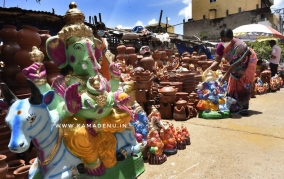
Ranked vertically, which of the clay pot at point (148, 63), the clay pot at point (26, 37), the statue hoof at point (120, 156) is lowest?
the statue hoof at point (120, 156)

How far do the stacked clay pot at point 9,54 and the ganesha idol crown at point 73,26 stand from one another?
0.98 meters

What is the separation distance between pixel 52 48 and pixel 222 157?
6.91 ft

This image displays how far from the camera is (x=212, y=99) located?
14.2 feet

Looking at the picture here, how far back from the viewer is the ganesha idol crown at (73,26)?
1959 millimetres

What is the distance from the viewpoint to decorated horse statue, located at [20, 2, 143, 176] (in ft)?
5.69

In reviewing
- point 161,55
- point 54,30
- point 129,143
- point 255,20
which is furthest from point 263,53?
point 129,143

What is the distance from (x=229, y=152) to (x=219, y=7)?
25.7 meters

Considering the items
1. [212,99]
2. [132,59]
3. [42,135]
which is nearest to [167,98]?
[212,99]

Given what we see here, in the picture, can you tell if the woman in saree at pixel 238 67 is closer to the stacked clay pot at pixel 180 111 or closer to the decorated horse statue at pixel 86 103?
the stacked clay pot at pixel 180 111

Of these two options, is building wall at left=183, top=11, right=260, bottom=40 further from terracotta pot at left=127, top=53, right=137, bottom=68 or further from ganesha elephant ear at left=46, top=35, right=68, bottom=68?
ganesha elephant ear at left=46, top=35, right=68, bottom=68

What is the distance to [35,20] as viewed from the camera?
18.3 feet

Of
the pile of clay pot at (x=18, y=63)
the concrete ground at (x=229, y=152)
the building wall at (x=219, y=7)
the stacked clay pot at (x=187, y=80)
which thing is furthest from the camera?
the building wall at (x=219, y=7)

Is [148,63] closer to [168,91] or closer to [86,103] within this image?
[168,91]

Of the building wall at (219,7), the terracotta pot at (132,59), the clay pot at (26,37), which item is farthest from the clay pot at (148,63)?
the building wall at (219,7)
